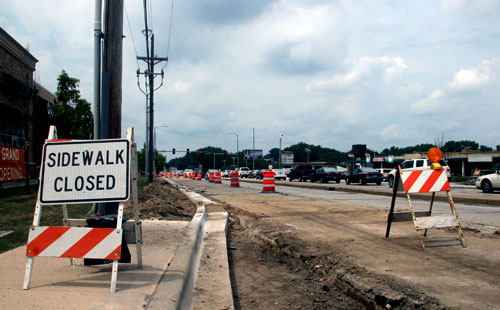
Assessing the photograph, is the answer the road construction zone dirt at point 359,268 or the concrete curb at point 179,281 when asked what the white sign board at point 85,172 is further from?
the road construction zone dirt at point 359,268

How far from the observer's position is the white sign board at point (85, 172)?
4230 millimetres

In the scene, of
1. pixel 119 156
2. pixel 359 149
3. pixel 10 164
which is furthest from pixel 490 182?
pixel 359 149

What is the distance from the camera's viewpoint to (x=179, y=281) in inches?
162

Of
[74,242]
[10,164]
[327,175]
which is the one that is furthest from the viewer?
[327,175]

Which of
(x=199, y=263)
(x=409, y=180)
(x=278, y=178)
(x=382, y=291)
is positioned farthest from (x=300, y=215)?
(x=278, y=178)

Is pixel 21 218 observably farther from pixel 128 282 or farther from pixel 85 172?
pixel 128 282

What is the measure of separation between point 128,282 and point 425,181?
5099mm

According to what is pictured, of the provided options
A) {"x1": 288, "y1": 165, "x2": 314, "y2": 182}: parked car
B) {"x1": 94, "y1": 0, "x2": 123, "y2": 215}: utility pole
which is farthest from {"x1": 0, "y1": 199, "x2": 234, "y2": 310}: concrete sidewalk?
{"x1": 288, "y1": 165, "x2": 314, "y2": 182}: parked car

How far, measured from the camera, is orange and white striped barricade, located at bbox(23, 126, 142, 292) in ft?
13.3

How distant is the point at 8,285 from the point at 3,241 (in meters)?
3.01

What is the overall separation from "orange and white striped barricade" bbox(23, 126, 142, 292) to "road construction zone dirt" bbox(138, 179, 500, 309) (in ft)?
5.15

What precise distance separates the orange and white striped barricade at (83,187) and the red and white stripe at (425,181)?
459cm

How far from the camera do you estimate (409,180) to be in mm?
6914

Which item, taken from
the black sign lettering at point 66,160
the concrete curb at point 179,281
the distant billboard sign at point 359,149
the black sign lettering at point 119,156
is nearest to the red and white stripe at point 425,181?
the concrete curb at point 179,281
